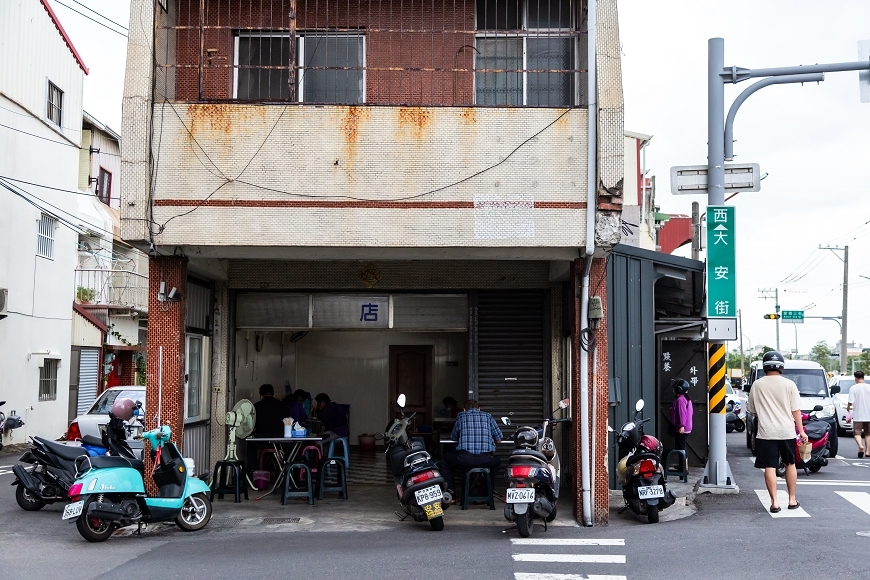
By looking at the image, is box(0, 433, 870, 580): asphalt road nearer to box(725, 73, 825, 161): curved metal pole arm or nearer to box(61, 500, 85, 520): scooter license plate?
box(61, 500, 85, 520): scooter license plate

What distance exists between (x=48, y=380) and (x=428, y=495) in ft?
59.0

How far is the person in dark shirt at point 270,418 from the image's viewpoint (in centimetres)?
1387

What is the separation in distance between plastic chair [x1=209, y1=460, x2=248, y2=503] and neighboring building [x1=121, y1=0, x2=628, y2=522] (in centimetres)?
49

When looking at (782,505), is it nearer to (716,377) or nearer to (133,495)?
(716,377)

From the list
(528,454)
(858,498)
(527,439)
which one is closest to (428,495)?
(528,454)

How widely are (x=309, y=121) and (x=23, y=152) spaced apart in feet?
48.6

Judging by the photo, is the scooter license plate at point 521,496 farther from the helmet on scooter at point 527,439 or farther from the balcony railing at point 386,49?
the balcony railing at point 386,49

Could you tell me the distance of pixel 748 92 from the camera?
45.1 ft

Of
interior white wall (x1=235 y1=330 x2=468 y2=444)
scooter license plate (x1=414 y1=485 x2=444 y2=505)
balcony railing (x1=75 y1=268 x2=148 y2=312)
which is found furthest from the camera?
balcony railing (x1=75 y1=268 x2=148 y2=312)

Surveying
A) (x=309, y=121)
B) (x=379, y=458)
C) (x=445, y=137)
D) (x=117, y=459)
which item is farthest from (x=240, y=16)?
(x=379, y=458)

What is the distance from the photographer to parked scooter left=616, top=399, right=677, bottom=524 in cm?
1088

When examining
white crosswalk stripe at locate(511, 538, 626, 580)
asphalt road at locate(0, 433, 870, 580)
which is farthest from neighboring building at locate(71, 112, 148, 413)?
white crosswalk stripe at locate(511, 538, 626, 580)

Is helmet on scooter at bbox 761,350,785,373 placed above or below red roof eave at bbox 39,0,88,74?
below

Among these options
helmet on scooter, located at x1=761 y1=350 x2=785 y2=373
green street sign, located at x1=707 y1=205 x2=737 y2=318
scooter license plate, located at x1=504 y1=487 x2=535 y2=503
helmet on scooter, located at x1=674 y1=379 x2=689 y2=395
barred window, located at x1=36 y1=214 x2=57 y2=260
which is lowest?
scooter license plate, located at x1=504 y1=487 x2=535 y2=503
